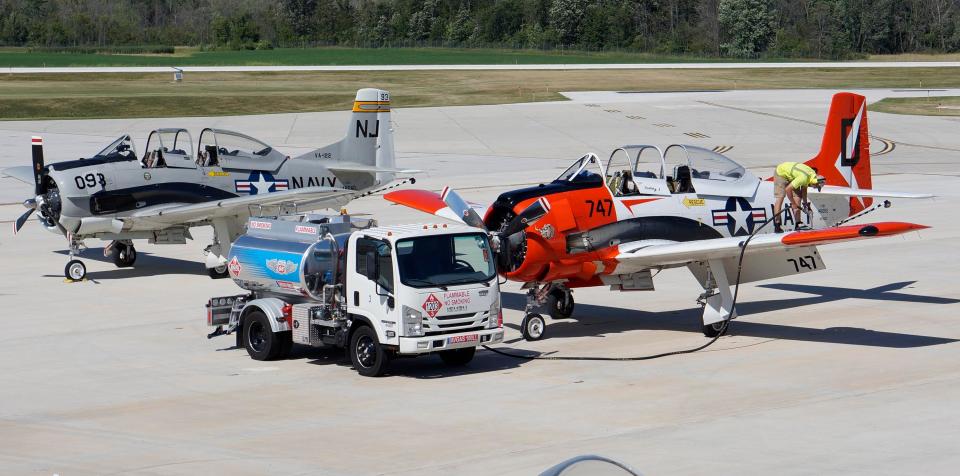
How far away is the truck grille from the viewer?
48.2 feet

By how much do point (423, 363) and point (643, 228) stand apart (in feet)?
13.6

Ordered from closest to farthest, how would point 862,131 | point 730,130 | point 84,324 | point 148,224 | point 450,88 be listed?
point 84,324 < point 862,131 < point 148,224 < point 730,130 < point 450,88

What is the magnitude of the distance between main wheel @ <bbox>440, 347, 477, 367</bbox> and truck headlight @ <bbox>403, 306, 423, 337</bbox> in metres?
1.03

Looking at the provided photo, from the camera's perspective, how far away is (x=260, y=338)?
53.4ft

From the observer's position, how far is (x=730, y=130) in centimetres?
5616

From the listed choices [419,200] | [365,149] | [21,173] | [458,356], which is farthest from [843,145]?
[21,173]

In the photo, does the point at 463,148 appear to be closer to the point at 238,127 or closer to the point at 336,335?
the point at 238,127

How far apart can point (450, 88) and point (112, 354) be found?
210 feet

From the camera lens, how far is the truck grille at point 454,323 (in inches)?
579

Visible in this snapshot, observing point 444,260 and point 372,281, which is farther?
point 444,260

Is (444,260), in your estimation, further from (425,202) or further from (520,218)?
(425,202)

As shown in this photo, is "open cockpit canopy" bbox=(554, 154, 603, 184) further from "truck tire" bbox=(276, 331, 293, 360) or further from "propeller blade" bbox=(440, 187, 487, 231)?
"truck tire" bbox=(276, 331, 293, 360)

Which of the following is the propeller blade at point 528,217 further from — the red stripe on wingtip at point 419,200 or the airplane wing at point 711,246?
the red stripe on wingtip at point 419,200

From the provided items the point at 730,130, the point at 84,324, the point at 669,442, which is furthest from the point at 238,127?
the point at 669,442
